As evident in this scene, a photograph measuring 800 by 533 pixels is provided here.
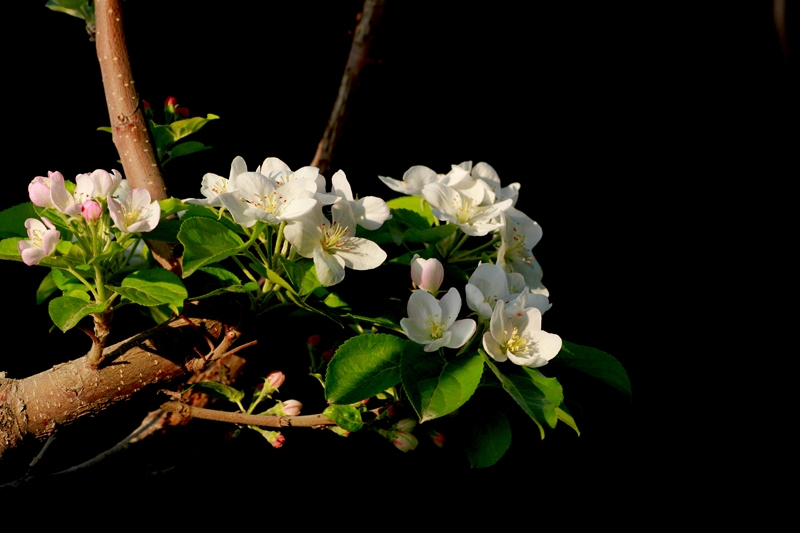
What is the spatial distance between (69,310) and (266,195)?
0.26 metres

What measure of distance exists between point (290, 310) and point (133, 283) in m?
0.30

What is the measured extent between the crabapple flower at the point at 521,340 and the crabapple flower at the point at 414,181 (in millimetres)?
276

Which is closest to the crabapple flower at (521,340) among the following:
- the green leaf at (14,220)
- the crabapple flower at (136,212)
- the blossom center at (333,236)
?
the blossom center at (333,236)

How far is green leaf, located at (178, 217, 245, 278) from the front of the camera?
63cm

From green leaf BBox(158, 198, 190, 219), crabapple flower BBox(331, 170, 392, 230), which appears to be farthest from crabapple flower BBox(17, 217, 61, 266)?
crabapple flower BBox(331, 170, 392, 230)

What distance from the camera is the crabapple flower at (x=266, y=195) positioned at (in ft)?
2.19

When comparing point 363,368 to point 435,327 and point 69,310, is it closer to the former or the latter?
point 435,327

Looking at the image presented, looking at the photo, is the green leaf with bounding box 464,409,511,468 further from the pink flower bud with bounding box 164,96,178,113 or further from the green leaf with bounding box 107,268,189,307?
the pink flower bud with bounding box 164,96,178,113

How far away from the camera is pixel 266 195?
0.70 metres

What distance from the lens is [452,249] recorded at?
922mm

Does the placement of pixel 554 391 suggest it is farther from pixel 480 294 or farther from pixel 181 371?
pixel 181 371

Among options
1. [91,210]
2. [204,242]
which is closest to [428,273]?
[204,242]

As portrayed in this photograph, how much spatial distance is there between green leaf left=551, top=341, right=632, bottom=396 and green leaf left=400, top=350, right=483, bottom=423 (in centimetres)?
17

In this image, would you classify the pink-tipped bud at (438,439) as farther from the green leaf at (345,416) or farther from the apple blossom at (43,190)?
the apple blossom at (43,190)
